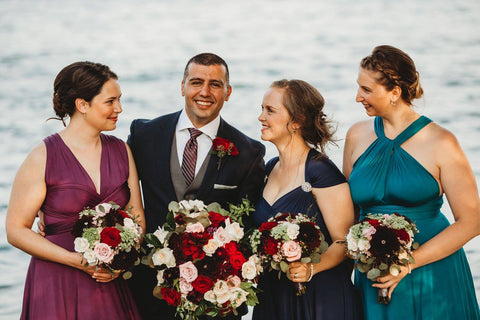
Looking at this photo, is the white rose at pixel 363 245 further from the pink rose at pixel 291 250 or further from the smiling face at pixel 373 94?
the smiling face at pixel 373 94

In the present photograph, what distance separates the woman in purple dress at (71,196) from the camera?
4582 millimetres

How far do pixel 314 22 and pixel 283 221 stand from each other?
19.9 metres

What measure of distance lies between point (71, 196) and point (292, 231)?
140 centimetres

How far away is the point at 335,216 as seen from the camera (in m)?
4.73

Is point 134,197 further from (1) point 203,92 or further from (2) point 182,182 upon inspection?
(1) point 203,92

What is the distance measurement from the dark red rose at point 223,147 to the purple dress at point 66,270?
75cm

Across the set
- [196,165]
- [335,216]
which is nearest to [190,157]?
[196,165]

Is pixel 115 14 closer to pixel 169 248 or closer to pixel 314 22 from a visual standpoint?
pixel 314 22

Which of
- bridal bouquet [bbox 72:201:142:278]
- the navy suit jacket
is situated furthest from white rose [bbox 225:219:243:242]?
the navy suit jacket

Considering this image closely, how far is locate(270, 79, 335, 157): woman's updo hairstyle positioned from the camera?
4.98 m

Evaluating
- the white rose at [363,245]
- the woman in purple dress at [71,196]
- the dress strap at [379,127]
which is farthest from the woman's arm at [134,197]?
the dress strap at [379,127]

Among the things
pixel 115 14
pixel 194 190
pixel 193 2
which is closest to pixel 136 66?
pixel 115 14

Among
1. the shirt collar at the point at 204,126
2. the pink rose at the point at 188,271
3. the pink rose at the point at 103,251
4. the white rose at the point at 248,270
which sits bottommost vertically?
the white rose at the point at 248,270

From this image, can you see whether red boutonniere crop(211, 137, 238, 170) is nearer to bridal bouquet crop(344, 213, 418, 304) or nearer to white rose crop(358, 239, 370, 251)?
bridal bouquet crop(344, 213, 418, 304)
